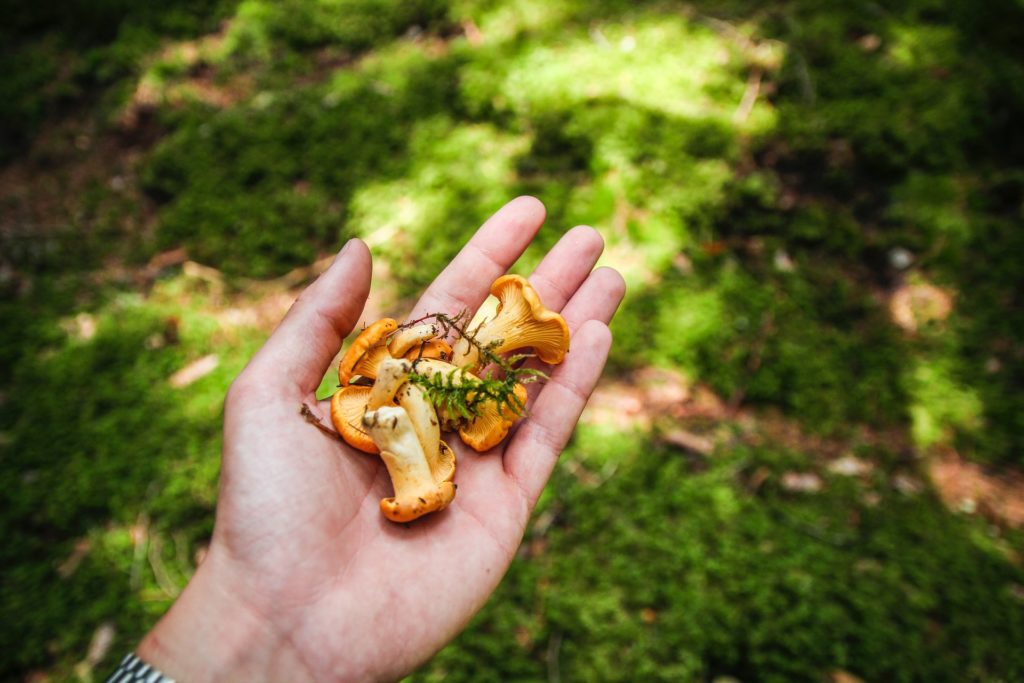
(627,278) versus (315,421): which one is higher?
(315,421)

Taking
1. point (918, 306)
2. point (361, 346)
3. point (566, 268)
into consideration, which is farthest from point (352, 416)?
point (918, 306)

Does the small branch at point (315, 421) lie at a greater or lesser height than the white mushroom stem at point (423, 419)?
greater

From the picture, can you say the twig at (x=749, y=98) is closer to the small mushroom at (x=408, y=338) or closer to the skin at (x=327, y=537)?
the skin at (x=327, y=537)

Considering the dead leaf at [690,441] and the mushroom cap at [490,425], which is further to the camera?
the dead leaf at [690,441]

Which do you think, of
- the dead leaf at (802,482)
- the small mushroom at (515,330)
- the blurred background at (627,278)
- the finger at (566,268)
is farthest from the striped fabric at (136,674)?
the dead leaf at (802,482)

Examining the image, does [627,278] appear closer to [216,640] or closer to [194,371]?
[194,371]

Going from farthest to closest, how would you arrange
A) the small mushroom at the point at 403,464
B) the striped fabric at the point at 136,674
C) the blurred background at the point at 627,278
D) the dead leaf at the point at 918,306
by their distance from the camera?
the dead leaf at the point at 918,306 → the blurred background at the point at 627,278 → the small mushroom at the point at 403,464 → the striped fabric at the point at 136,674

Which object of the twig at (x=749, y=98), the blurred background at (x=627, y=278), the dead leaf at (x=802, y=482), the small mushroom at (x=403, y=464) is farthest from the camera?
the twig at (x=749, y=98)
